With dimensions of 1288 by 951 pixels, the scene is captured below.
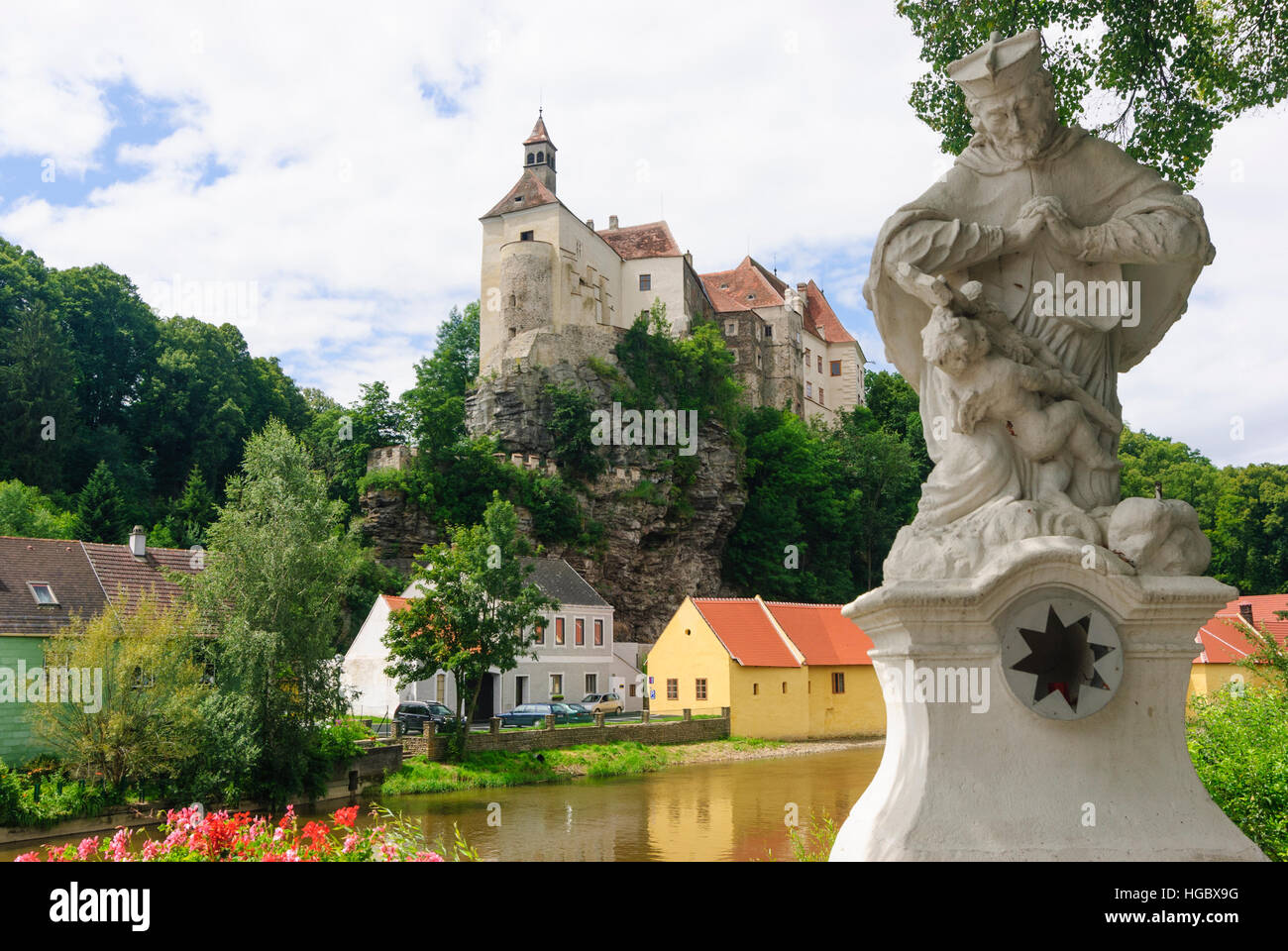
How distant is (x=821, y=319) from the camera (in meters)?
88.7

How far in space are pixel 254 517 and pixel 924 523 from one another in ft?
80.5

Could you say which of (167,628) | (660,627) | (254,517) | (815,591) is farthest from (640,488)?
(167,628)

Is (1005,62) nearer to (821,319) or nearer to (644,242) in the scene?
(644,242)

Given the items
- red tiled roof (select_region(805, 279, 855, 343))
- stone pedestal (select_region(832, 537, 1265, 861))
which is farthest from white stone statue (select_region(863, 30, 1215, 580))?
red tiled roof (select_region(805, 279, 855, 343))

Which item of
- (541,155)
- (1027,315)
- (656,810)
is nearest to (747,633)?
(656,810)

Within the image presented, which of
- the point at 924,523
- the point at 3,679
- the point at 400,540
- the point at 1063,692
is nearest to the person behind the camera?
the point at 1063,692

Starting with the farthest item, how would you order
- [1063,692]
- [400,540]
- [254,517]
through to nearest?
1. [400,540]
2. [254,517]
3. [1063,692]

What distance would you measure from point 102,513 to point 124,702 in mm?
29595

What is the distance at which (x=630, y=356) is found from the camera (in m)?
64.7

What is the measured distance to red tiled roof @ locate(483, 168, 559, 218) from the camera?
66.5 m

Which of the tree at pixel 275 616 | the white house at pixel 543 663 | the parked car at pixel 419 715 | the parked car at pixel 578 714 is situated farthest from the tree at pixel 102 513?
the tree at pixel 275 616

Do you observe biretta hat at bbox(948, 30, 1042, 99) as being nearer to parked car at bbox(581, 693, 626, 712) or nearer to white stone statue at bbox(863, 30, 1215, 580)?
white stone statue at bbox(863, 30, 1215, 580)
